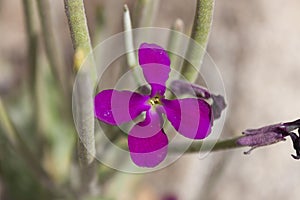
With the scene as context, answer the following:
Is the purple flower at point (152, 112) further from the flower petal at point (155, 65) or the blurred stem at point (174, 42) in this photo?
the blurred stem at point (174, 42)

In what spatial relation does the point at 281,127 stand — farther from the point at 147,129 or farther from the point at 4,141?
the point at 4,141

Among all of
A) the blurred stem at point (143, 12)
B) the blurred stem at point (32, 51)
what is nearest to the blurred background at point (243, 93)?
the blurred stem at point (32, 51)

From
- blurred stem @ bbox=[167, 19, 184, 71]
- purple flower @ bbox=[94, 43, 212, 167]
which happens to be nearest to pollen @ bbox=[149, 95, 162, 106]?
purple flower @ bbox=[94, 43, 212, 167]

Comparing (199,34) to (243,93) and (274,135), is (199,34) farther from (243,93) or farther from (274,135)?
(243,93)

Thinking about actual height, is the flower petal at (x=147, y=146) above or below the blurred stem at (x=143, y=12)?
below

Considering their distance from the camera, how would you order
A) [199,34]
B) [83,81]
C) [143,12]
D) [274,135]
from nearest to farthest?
[83,81]
[274,135]
[199,34]
[143,12]

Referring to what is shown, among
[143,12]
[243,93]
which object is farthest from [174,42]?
[243,93]

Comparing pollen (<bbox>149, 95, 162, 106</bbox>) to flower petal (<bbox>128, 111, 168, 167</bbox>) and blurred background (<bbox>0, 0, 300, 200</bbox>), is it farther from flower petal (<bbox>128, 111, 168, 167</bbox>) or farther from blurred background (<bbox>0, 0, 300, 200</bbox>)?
blurred background (<bbox>0, 0, 300, 200</bbox>)
